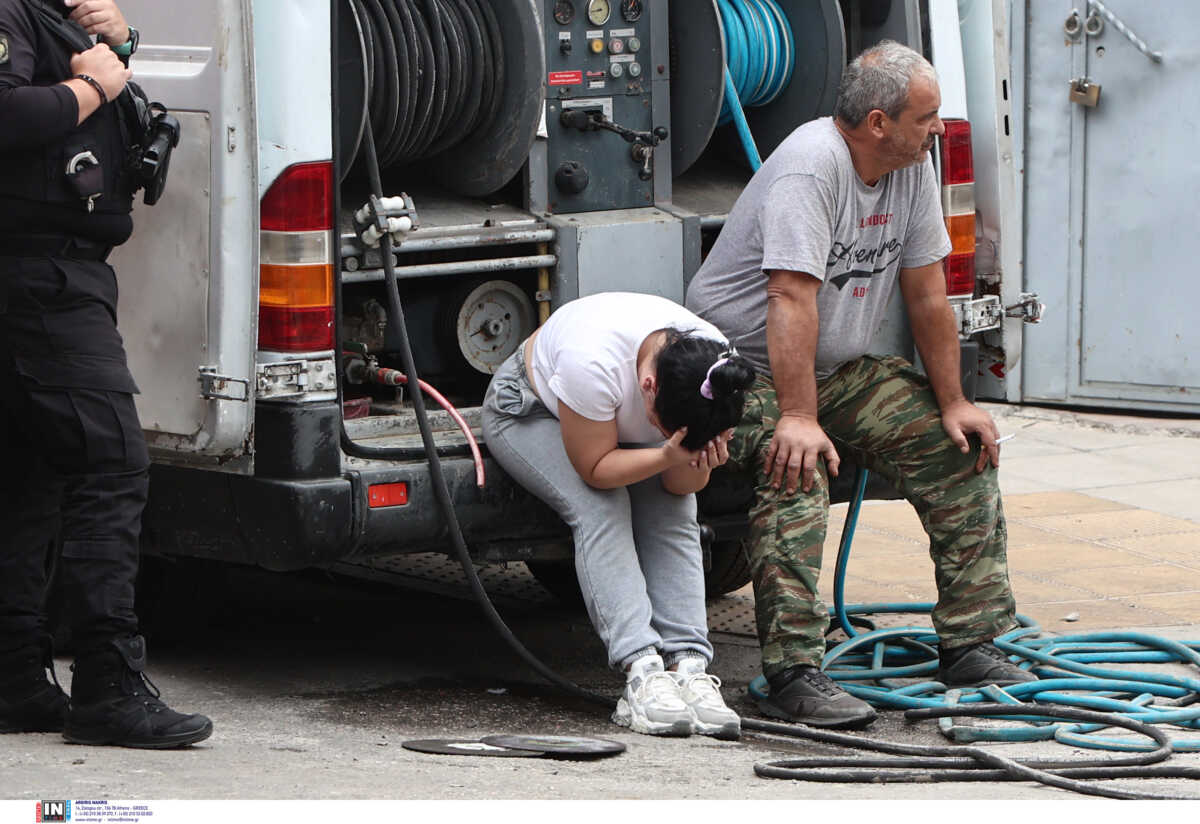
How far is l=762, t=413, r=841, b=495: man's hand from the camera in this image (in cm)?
470

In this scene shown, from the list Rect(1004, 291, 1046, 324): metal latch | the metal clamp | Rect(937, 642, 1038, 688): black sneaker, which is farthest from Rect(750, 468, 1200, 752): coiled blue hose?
the metal clamp

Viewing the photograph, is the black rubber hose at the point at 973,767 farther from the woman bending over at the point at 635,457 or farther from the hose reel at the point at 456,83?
the hose reel at the point at 456,83

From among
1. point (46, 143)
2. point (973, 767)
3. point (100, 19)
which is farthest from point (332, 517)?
point (973, 767)

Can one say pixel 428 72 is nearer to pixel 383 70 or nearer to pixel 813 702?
pixel 383 70

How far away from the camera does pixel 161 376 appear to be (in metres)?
4.42

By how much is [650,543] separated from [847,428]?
66 centimetres

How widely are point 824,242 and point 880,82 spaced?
0.40 meters

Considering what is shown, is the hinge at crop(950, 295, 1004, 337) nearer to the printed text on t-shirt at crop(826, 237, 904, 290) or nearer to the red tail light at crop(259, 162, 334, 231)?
the printed text on t-shirt at crop(826, 237, 904, 290)

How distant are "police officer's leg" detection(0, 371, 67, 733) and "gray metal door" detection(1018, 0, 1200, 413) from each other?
5564 mm

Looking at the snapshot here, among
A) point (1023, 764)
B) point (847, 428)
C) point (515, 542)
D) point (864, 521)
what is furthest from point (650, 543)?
point (864, 521)

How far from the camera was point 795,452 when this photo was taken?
4.69 metres

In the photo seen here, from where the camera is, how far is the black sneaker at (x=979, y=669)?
4.81 meters

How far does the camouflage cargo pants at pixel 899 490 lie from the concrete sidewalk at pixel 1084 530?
729 millimetres
